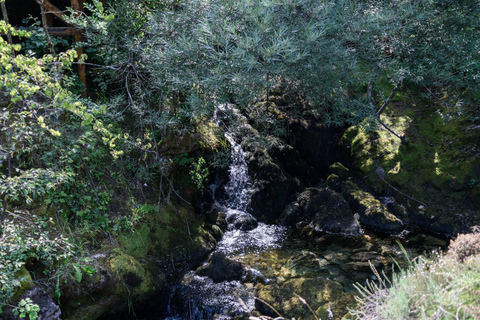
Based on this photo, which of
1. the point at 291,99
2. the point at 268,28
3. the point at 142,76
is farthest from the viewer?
the point at 291,99

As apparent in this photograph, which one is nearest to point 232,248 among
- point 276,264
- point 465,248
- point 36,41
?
point 276,264

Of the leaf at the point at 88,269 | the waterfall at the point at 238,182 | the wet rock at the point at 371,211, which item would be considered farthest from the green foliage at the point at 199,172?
the wet rock at the point at 371,211

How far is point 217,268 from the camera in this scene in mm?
6004

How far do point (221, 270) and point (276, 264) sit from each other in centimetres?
117

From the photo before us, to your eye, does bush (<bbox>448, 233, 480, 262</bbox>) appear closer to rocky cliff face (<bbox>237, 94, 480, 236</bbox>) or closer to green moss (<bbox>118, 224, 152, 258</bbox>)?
rocky cliff face (<bbox>237, 94, 480, 236</bbox>)

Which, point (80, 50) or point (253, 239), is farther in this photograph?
point (253, 239)

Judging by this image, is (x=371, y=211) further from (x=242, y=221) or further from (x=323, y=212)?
(x=242, y=221)

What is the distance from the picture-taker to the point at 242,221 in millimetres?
7812

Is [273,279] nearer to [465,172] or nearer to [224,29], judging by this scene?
[224,29]

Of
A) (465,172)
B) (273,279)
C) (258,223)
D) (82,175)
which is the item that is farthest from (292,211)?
(82,175)

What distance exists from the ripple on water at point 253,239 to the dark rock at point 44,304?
3226 mm

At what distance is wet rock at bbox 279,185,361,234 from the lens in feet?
25.3

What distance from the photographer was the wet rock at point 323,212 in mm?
7727

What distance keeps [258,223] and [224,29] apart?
4.79 m
